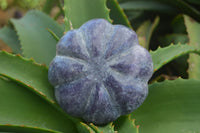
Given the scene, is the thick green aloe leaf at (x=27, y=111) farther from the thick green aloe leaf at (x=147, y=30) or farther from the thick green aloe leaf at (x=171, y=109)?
the thick green aloe leaf at (x=147, y=30)

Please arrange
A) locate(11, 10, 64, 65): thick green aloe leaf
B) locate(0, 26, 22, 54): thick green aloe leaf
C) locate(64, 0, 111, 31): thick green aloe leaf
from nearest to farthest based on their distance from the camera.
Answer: locate(64, 0, 111, 31): thick green aloe leaf
locate(11, 10, 64, 65): thick green aloe leaf
locate(0, 26, 22, 54): thick green aloe leaf

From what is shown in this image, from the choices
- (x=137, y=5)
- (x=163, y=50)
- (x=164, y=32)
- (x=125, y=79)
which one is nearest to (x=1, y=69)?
(x=125, y=79)

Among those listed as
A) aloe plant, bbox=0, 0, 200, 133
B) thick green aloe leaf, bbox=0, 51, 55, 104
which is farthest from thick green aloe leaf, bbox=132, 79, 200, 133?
thick green aloe leaf, bbox=0, 51, 55, 104

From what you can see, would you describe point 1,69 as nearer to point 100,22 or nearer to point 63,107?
point 63,107

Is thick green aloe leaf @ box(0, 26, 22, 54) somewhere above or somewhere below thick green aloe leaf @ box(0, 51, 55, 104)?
below

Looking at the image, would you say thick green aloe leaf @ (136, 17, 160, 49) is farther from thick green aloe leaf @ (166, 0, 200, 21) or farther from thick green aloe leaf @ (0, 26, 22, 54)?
thick green aloe leaf @ (0, 26, 22, 54)

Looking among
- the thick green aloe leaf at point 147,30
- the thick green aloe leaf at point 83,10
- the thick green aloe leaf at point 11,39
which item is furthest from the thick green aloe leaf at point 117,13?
the thick green aloe leaf at point 11,39
